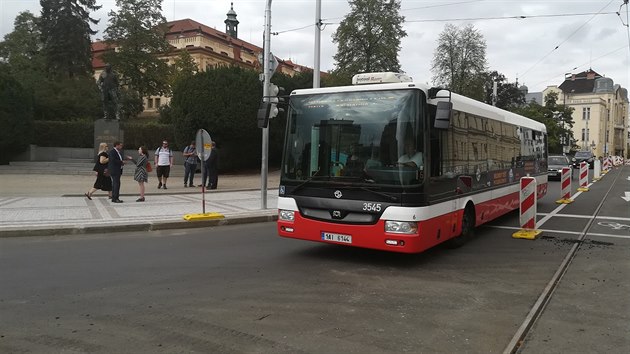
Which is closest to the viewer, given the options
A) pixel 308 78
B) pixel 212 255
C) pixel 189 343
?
pixel 189 343

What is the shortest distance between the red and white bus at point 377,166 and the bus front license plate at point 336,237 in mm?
15

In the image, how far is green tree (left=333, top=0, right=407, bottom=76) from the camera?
144 feet

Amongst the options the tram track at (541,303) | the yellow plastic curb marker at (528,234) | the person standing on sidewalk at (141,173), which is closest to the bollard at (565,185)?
the tram track at (541,303)

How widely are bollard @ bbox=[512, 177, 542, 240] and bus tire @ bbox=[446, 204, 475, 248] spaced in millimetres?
1410

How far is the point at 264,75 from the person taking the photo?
13.2m

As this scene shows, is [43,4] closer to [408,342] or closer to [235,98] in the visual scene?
[235,98]

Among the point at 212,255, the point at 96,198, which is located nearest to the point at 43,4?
the point at 96,198

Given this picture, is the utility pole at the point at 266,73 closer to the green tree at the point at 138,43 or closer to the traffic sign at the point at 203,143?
the traffic sign at the point at 203,143

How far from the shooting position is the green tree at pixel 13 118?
94.7 ft

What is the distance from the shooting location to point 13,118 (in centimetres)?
2923

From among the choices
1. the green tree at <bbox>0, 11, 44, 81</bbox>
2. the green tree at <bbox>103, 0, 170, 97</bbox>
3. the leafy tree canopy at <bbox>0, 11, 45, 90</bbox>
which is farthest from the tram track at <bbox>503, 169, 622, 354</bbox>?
the green tree at <bbox>0, 11, 44, 81</bbox>

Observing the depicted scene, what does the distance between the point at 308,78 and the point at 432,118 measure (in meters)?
27.7

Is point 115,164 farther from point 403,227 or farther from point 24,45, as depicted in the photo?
point 24,45

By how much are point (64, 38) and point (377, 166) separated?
58.1 meters
